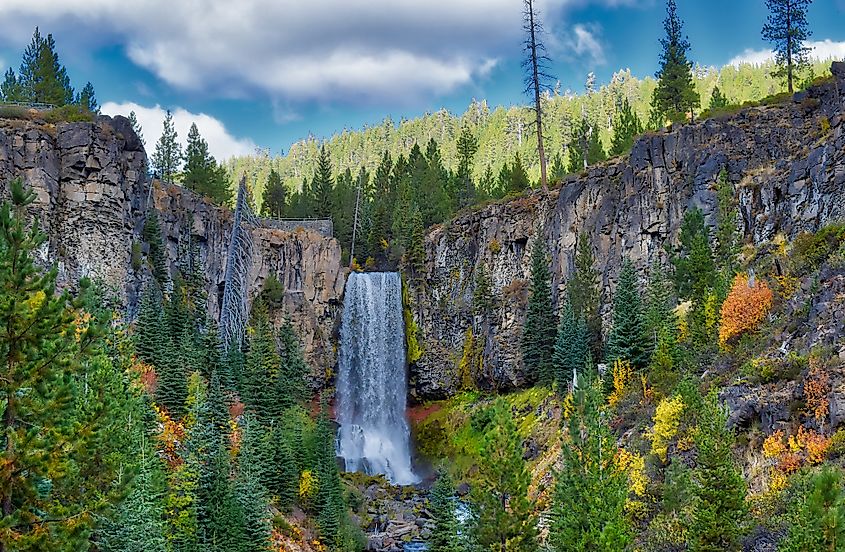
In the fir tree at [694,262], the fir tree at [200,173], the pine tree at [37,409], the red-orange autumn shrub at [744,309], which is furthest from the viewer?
the fir tree at [200,173]

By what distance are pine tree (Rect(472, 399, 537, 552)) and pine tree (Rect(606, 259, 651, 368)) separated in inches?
703

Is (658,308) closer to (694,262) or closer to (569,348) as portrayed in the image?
(694,262)

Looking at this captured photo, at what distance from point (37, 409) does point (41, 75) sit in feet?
174

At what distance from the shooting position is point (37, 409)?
46.8 ft

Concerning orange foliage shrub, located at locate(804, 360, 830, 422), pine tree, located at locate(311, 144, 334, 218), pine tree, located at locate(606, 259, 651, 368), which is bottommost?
orange foliage shrub, located at locate(804, 360, 830, 422)

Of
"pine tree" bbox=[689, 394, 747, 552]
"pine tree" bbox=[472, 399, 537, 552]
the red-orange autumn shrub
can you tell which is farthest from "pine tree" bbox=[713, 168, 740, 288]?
"pine tree" bbox=[689, 394, 747, 552]

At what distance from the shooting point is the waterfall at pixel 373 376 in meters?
61.1

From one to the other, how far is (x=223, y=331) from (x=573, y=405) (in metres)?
37.3

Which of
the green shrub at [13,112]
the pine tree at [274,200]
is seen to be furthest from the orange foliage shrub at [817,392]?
the pine tree at [274,200]

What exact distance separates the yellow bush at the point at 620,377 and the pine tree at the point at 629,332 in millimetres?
450

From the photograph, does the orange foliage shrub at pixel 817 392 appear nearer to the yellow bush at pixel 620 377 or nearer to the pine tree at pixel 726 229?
the pine tree at pixel 726 229

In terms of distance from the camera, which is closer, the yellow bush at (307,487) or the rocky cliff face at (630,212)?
the rocky cliff face at (630,212)

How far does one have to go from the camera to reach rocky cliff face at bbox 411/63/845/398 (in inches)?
1560

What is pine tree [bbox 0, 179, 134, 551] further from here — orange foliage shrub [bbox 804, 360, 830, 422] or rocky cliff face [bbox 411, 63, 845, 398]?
rocky cliff face [bbox 411, 63, 845, 398]
